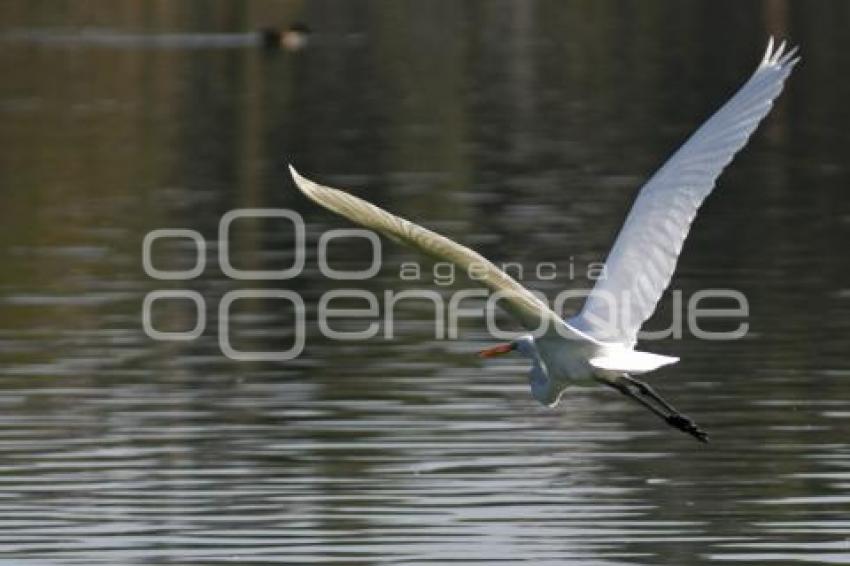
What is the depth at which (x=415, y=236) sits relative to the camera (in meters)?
11.0

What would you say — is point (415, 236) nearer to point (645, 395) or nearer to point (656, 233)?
point (656, 233)

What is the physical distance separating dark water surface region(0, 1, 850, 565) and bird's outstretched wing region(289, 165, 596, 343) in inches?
74.0

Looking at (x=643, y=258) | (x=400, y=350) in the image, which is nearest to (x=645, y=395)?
(x=643, y=258)

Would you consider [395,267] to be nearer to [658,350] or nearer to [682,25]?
[658,350]

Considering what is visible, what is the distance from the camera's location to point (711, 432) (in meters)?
16.6

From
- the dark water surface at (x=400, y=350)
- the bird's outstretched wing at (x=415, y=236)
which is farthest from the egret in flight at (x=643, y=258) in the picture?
the dark water surface at (x=400, y=350)

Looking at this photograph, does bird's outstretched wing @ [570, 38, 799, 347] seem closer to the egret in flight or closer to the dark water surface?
the egret in flight

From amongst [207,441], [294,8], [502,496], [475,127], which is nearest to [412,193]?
[475,127]

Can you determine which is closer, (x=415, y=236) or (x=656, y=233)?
(x=415, y=236)

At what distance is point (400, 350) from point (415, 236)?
9.15 meters

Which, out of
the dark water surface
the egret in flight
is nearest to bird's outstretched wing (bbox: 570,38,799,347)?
the egret in flight

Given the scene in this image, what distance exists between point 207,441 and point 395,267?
8851mm

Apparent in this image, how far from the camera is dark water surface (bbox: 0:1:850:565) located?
14.1 m

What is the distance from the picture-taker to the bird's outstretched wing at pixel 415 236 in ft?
Answer: 35.6
